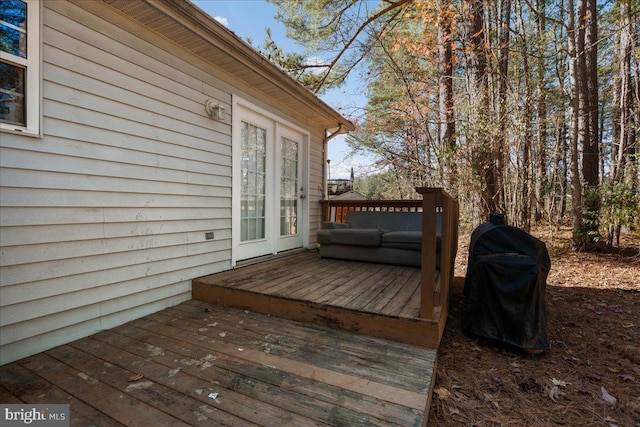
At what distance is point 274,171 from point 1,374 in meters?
3.19

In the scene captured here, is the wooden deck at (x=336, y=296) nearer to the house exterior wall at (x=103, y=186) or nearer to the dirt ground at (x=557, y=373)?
the dirt ground at (x=557, y=373)

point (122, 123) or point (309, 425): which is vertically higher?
point (122, 123)

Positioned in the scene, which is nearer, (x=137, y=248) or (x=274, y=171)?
(x=137, y=248)

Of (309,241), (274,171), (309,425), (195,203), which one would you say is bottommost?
(309,425)

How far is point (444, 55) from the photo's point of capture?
6285mm

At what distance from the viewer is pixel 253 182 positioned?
3.82 m

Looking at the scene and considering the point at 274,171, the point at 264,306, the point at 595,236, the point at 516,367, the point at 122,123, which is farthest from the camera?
the point at 595,236

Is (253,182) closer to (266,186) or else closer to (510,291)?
(266,186)

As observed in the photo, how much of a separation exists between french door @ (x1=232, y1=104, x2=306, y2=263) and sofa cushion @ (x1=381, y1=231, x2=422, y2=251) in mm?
1588

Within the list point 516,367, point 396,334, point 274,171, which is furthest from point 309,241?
point 516,367

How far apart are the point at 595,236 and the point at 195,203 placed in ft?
21.1

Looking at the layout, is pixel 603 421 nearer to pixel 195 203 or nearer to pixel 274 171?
pixel 195 203

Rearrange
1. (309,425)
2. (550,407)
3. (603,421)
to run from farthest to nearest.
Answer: (550,407)
(603,421)
(309,425)

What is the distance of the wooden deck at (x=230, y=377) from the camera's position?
1317 millimetres
